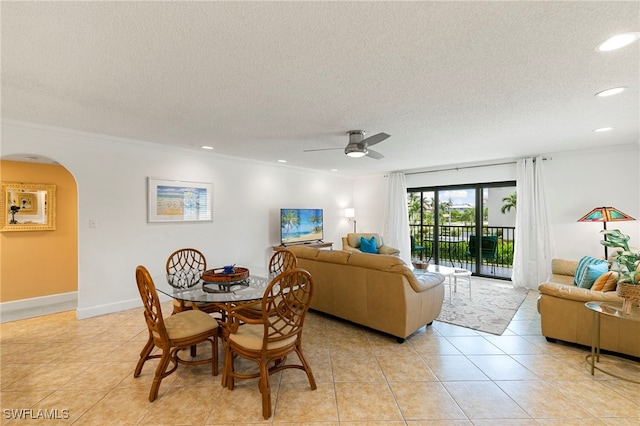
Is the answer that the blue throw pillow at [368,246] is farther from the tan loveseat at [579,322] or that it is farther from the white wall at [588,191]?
the tan loveseat at [579,322]

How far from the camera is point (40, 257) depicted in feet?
14.0

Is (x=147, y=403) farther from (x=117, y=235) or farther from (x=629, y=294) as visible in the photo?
(x=629, y=294)

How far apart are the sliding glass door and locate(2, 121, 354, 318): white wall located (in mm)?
3837

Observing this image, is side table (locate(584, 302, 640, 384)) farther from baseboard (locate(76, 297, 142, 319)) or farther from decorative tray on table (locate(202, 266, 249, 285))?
baseboard (locate(76, 297, 142, 319))

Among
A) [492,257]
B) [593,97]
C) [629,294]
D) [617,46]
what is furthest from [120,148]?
[492,257]

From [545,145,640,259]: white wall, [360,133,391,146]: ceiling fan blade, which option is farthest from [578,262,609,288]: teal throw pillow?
[360,133,391,146]: ceiling fan blade

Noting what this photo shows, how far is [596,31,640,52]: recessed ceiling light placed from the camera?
1.66 m

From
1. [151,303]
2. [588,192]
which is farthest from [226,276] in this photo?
[588,192]

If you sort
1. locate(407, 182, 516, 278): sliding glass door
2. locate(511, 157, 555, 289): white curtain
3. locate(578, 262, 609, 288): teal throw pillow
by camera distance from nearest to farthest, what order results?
1. locate(578, 262, 609, 288): teal throw pillow
2. locate(511, 157, 555, 289): white curtain
3. locate(407, 182, 516, 278): sliding glass door

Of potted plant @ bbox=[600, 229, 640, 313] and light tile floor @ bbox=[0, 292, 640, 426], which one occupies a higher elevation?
potted plant @ bbox=[600, 229, 640, 313]

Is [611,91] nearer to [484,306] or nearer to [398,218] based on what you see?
[484,306]

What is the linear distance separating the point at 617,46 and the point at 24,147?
5589mm

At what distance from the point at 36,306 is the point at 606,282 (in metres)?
7.36

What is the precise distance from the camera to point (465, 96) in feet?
8.30
